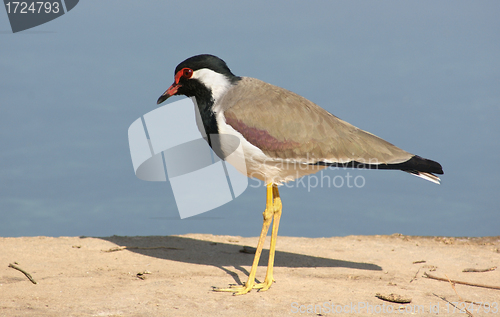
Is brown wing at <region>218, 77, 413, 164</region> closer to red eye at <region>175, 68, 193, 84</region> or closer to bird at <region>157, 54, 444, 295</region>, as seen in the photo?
bird at <region>157, 54, 444, 295</region>

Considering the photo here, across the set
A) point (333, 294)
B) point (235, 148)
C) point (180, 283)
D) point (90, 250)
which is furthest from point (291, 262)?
point (90, 250)

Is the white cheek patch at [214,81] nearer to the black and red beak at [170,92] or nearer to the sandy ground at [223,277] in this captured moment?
the black and red beak at [170,92]

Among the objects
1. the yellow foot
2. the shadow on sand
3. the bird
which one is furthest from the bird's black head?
the shadow on sand

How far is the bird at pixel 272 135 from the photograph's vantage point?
19.2 feet

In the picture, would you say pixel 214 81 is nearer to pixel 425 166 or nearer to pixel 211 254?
pixel 425 166

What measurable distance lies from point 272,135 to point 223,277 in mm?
2297

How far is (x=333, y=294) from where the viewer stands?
6047 mm

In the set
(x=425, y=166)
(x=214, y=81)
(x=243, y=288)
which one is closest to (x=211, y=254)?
(x=243, y=288)

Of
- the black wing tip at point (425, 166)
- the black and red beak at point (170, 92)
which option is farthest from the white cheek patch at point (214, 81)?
the black wing tip at point (425, 166)

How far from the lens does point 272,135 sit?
588 centimetres

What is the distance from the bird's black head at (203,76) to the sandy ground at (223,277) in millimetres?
2696

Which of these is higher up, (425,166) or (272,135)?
(272,135)

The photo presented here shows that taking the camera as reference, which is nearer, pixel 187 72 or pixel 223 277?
pixel 187 72

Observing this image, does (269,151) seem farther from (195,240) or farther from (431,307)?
(195,240)
